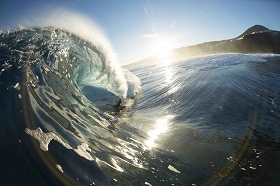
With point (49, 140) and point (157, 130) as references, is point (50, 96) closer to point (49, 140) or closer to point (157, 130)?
point (49, 140)

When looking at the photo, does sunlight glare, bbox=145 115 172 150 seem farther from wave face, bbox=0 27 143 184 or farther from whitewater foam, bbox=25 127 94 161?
whitewater foam, bbox=25 127 94 161

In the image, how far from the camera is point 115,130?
4.02m

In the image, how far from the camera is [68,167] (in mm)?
2303

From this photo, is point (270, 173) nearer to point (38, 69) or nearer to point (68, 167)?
point (68, 167)

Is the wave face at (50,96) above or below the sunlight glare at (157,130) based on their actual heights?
above

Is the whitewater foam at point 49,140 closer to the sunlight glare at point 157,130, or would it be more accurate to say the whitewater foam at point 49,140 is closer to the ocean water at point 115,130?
the ocean water at point 115,130

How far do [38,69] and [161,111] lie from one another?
3093 mm

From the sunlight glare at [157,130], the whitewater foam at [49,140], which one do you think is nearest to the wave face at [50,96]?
the whitewater foam at [49,140]

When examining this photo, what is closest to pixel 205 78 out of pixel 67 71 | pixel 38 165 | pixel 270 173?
pixel 67 71

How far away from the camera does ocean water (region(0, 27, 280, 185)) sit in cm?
237

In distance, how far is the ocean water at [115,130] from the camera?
2369 millimetres

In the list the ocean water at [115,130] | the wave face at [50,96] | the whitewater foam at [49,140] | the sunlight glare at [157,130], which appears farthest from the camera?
the sunlight glare at [157,130]

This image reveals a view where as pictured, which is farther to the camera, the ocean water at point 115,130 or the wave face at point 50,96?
the wave face at point 50,96

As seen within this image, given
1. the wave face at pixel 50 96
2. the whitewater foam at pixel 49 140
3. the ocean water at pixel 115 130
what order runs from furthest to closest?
1. the wave face at pixel 50 96
2. the whitewater foam at pixel 49 140
3. the ocean water at pixel 115 130
